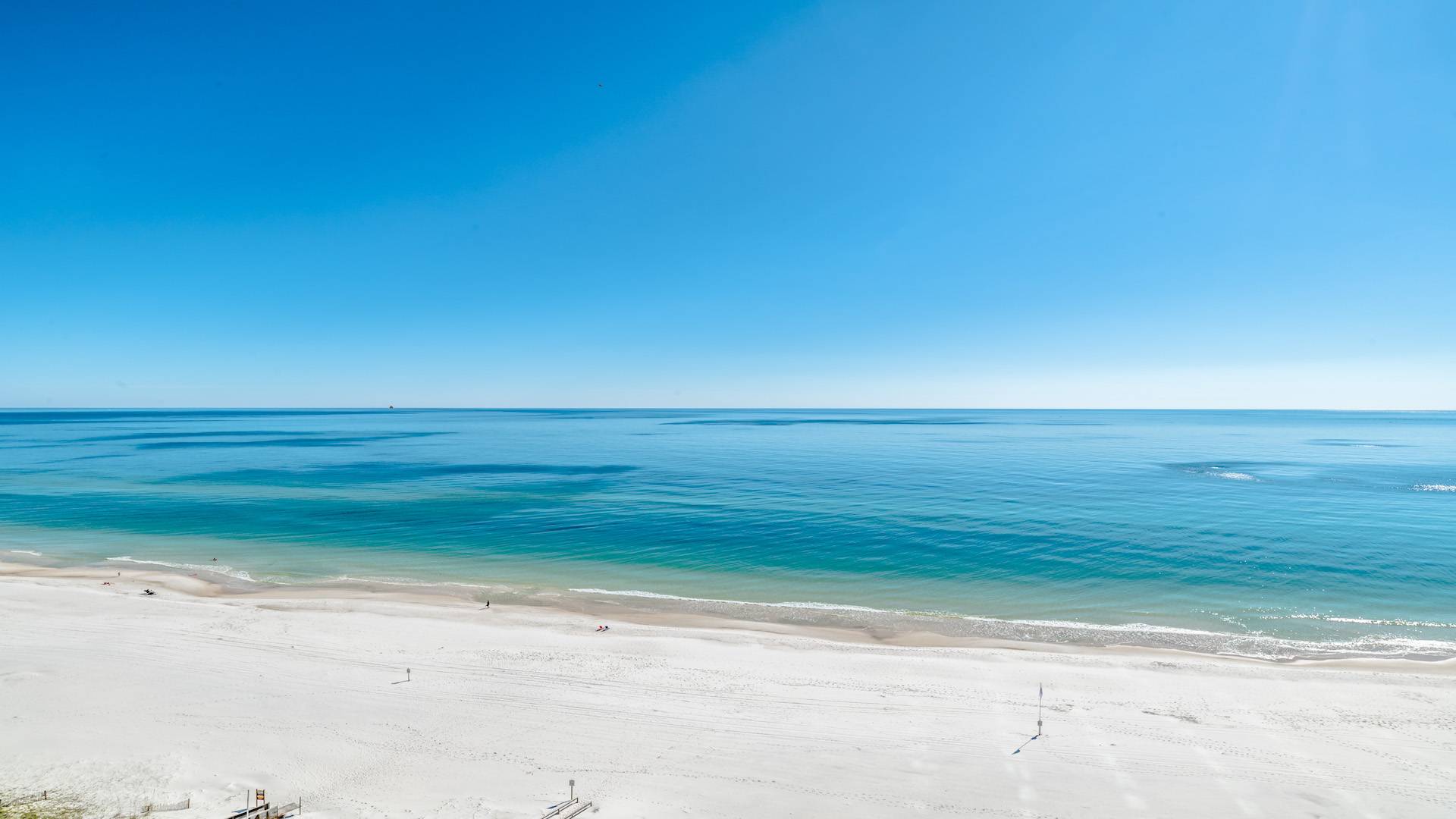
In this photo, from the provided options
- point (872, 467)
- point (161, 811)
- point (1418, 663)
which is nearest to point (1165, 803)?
point (1418, 663)

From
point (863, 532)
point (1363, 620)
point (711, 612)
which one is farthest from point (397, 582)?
point (1363, 620)

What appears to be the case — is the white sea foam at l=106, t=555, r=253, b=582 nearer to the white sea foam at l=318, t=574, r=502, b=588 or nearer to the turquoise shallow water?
the turquoise shallow water

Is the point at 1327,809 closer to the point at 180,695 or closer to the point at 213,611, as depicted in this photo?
the point at 180,695

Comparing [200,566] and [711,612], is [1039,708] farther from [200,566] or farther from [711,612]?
[200,566]

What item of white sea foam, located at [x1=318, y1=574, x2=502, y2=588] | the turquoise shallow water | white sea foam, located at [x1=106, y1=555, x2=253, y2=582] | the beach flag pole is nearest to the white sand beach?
the beach flag pole

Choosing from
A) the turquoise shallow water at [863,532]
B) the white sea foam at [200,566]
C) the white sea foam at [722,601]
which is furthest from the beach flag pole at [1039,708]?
the white sea foam at [200,566]

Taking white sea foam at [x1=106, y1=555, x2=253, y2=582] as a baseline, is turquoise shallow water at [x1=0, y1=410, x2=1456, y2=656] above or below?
above

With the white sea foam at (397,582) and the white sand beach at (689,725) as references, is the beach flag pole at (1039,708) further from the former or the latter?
the white sea foam at (397,582)
